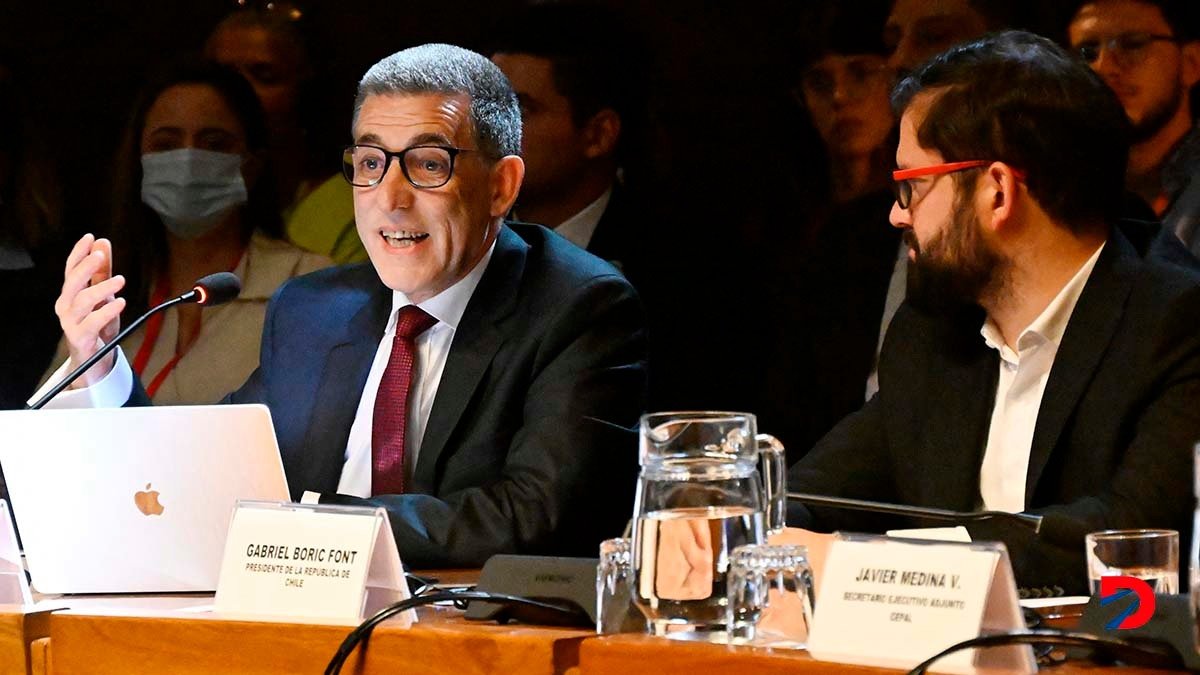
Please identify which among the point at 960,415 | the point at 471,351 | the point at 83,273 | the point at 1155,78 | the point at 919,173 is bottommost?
the point at 960,415

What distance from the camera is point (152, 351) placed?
4156mm

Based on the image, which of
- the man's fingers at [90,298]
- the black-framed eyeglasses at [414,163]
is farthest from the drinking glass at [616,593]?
the black-framed eyeglasses at [414,163]

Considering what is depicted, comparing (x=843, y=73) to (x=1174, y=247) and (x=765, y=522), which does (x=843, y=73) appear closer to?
(x=1174, y=247)

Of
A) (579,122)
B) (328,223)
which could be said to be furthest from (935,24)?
(328,223)

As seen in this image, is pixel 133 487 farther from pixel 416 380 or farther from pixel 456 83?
pixel 456 83

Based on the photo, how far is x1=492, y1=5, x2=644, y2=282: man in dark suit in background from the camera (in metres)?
3.69

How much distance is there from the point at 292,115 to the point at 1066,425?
2.42 metres

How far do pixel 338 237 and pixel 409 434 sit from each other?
138 centimetres

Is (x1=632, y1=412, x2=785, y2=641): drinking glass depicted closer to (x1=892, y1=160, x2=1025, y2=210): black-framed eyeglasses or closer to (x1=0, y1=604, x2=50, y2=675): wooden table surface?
(x1=0, y1=604, x2=50, y2=675): wooden table surface

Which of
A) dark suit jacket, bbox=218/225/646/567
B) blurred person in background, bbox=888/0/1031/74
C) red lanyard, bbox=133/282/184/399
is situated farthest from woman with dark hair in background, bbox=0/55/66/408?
blurred person in background, bbox=888/0/1031/74

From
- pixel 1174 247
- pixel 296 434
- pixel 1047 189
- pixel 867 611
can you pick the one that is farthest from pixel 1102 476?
pixel 296 434

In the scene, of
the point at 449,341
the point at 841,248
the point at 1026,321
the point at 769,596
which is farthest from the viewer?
the point at 841,248

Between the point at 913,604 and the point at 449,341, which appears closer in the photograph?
the point at 913,604

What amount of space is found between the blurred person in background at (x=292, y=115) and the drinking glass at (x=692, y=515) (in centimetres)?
256
